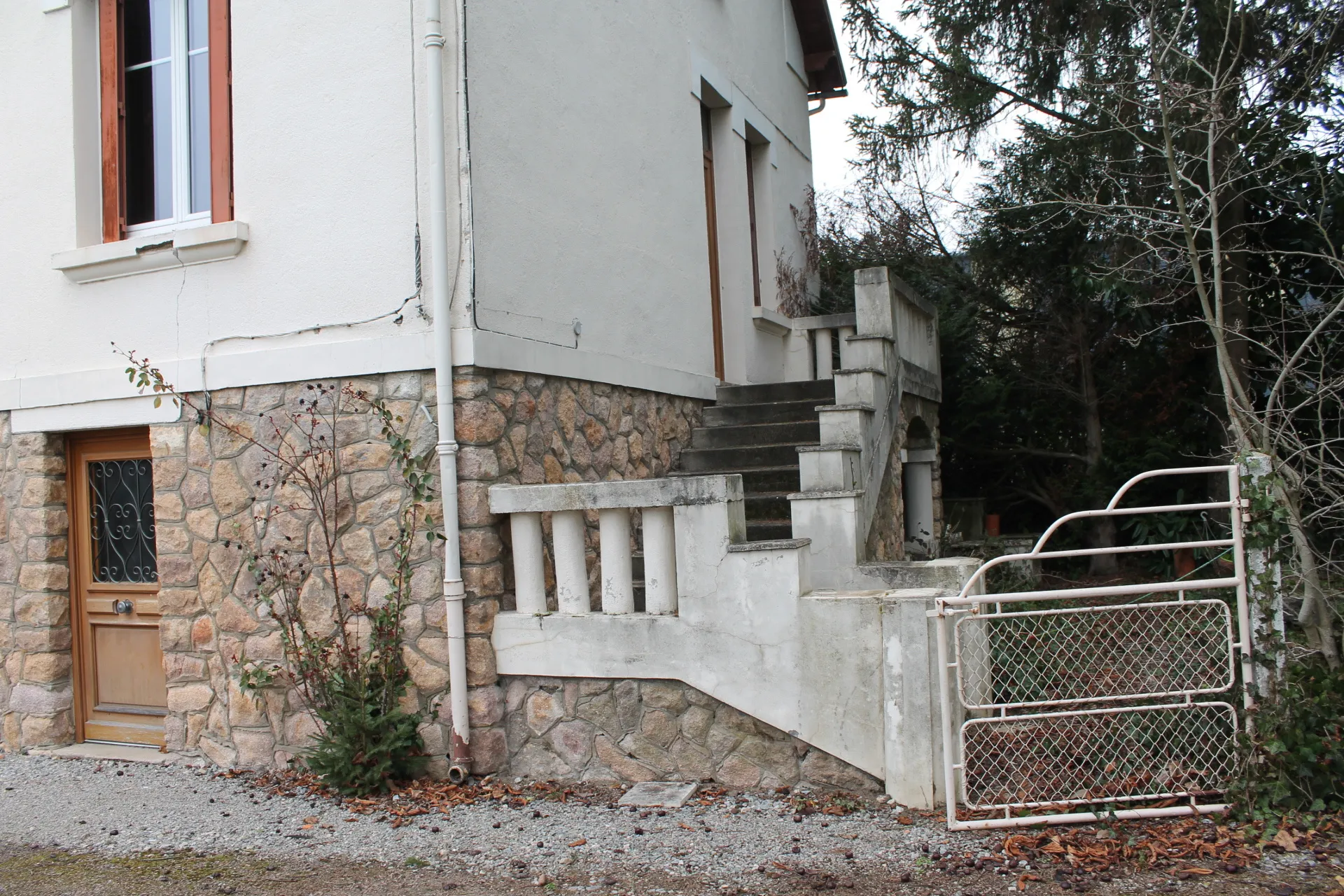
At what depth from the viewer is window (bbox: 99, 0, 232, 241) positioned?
6.13m

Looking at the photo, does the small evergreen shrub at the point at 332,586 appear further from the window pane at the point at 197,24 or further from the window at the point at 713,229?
the window at the point at 713,229

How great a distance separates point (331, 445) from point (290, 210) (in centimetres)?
127

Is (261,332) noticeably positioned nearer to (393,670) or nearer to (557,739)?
(393,670)

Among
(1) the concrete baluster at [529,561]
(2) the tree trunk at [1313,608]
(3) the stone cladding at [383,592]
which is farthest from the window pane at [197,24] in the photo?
(2) the tree trunk at [1313,608]

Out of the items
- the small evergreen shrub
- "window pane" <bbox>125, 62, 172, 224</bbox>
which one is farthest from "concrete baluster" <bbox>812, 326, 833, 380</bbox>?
"window pane" <bbox>125, 62, 172, 224</bbox>

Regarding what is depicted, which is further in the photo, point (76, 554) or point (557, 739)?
point (76, 554)

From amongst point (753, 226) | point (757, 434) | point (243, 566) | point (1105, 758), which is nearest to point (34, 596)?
point (243, 566)

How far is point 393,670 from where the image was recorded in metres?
5.21

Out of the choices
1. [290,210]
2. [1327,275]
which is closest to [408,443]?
[290,210]

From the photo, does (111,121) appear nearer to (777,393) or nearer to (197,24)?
(197,24)

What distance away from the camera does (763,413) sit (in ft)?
25.4

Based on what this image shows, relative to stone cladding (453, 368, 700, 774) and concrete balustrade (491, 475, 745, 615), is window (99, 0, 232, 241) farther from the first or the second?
concrete balustrade (491, 475, 745, 615)

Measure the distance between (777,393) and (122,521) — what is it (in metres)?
4.46

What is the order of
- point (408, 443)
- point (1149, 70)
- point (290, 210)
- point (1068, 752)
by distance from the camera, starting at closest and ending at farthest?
point (1068, 752) → point (408, 443) → point (290, 210) → point (1149, 70)
